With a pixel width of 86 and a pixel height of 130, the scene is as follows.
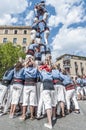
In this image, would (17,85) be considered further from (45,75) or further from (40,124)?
(40,124)

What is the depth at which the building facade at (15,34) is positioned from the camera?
216 feet

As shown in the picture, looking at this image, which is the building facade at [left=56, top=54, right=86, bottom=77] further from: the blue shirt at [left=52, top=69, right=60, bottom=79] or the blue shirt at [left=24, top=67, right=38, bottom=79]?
the blue shirt at [left=24, top=67, right=38, bottom=79]

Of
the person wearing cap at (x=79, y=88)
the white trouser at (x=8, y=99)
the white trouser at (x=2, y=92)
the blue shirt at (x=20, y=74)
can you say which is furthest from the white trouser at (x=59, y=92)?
the person wearing cap at (x=79, y=88)

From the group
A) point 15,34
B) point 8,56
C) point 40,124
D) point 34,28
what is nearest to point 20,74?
point 40,124

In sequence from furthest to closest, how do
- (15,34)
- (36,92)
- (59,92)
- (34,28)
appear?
(15,34) → (34,28) → (59,92) → (36,92)

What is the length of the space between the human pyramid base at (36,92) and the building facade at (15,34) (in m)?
57.4

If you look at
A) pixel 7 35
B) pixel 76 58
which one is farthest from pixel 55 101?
pixel 76 58

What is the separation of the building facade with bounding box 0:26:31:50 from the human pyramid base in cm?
5739

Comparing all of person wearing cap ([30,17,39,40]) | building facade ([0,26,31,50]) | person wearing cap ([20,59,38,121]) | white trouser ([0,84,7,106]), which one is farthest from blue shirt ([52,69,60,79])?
building facade ([0,26,31,50])

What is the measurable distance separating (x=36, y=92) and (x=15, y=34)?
60035 millimetres

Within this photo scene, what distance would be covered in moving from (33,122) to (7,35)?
6184 centimetres

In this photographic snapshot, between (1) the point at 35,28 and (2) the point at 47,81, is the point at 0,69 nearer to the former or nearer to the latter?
(1) the point at 35,28

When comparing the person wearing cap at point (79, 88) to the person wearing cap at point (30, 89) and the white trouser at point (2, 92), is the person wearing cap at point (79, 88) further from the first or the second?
the person wearing cap at point (30, 89)

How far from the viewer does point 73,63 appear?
3191 inches
